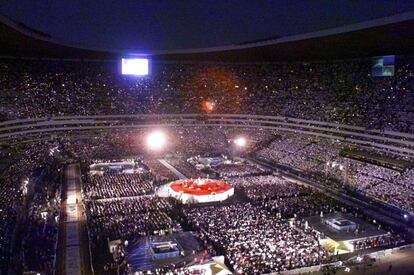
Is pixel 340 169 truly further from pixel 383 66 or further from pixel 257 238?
pixel 257 238

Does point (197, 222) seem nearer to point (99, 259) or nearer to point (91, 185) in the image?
point (99, 259)

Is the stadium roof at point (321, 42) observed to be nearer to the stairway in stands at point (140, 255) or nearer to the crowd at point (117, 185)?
the crowd at point (117, 185)

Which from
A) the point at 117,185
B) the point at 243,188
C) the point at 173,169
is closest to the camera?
the point at 243,188

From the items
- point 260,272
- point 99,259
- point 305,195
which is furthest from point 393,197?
point 99,259

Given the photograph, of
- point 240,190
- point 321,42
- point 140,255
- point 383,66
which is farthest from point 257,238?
point 383,66

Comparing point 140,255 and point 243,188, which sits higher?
point 140,255

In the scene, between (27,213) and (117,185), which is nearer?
(27,213)

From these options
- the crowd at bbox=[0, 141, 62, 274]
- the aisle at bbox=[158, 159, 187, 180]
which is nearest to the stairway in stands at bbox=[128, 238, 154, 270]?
the crowd at bbox=[0, 141, 62, 274]

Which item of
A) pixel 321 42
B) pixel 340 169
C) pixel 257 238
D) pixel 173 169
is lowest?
pixel 173 169
